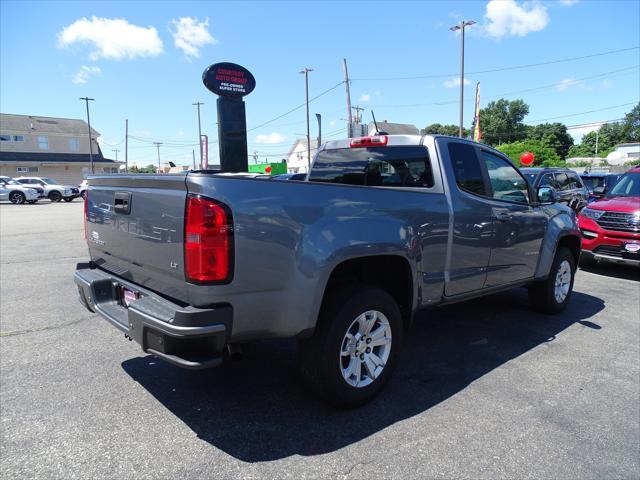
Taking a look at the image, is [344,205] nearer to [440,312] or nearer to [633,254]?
[440,312]

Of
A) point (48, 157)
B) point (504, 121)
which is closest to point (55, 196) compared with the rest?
point (48, 157)

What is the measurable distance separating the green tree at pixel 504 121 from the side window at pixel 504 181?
98.9 meters

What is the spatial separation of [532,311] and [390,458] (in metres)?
3.77

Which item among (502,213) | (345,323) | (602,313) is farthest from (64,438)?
(602,313)

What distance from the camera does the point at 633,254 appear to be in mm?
7426

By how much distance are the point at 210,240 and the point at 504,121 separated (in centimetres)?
10532

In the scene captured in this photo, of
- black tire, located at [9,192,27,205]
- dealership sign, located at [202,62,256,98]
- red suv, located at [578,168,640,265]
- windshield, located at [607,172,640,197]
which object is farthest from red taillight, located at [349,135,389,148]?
black tire, located at [9,192,27,205]

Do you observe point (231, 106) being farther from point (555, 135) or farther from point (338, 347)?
point (555, 135)

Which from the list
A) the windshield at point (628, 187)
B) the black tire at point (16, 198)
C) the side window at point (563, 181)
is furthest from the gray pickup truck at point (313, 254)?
the black tire at point (16, 198)

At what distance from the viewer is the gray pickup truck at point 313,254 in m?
2.54

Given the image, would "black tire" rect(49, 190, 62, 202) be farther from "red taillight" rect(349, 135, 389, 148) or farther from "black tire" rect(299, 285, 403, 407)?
"black tire" rect(299, 285, 403, 407)

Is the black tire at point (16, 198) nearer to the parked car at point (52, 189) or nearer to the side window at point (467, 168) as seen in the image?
the parked car at point (52, 189)

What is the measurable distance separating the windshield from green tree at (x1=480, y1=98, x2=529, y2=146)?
3688 inches

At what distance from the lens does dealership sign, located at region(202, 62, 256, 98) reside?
7.21 m
